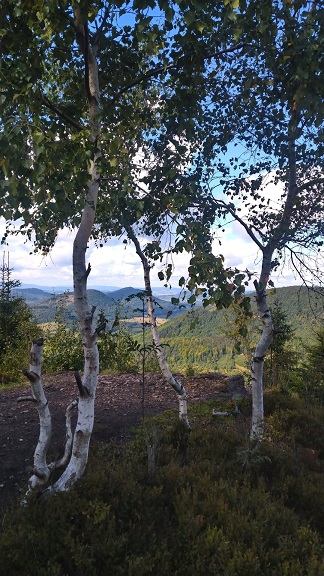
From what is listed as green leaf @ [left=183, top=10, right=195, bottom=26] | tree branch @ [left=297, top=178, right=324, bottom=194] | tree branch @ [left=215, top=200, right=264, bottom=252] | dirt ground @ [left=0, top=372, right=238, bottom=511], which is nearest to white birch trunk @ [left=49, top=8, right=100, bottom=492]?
dirt ground @ [left=0, top=372, right=238, bottom=511]

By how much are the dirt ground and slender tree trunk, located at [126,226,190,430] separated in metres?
1.28

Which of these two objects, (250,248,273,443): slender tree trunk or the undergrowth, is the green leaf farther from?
the undergrowth

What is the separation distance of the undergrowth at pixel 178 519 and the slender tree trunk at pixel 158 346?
80 centimetres

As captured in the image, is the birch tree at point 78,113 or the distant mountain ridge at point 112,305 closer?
the birch tree at point 78,113

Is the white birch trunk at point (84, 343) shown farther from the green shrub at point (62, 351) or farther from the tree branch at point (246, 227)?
the green shrub at point (62, 351)

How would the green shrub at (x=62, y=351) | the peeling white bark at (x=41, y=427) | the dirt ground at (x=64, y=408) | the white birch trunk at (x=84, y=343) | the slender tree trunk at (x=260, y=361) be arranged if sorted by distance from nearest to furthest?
the peeling white bark at (x=41, y=427) < the white birch trunk at (x=84, y=343) < the dirt ground at (x=64, y=408) < the slender tree trunk at (x=260, y=361) < the green shrub at (x=62, y=351)

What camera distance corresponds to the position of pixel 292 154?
6680 millimetres

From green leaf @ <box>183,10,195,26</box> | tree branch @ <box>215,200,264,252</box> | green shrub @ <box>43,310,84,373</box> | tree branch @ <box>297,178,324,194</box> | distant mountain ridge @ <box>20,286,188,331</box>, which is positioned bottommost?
green shrub @ <box>43,310,84,373</box>

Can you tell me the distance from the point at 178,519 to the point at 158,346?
9.19 feet

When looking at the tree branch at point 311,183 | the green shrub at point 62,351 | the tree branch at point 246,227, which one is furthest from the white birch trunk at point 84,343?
the green shrub at point 62,351

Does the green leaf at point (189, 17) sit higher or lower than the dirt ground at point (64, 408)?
higher

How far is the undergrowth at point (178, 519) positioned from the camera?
3.49 m

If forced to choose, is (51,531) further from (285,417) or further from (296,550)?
(285,417)

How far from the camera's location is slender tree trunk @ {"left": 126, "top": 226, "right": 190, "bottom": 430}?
6363 mm
